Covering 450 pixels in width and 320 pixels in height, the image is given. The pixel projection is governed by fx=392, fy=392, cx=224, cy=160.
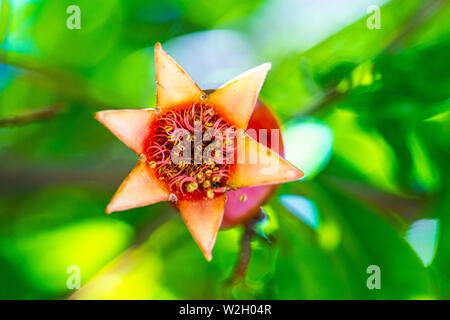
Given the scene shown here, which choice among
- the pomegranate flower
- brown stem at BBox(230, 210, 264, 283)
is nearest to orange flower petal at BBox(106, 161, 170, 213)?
the pomegranate flower

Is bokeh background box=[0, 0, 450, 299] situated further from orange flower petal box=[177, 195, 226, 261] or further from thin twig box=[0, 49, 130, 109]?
orange flower petal box=[177, 195, 226, 261]

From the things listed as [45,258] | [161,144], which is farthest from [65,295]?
[161,144]

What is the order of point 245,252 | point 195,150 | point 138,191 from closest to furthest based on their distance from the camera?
1. point 138,191
2. point 195,150
3. point 245,252

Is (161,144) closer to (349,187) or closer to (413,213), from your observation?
(349,187)

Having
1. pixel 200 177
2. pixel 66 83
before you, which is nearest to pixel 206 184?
pixel 200 177

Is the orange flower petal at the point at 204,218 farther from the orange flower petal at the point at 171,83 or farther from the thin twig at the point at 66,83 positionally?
the thin twig at the point at 66,83

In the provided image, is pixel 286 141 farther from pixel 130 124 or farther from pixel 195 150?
pixel 130 124
